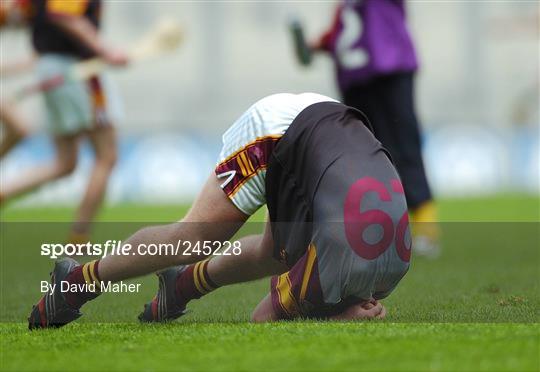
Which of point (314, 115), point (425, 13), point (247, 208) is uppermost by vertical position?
point (314, 115)

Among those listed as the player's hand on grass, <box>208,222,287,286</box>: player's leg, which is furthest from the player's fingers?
<box>208,222,287,286</box>: player's leg

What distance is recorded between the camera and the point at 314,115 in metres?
3.24

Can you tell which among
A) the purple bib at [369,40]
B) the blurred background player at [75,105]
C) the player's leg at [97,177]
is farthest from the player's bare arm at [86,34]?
the purple bib at [369,40]

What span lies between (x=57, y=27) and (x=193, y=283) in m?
3.23

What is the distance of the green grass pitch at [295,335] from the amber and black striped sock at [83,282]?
75mm

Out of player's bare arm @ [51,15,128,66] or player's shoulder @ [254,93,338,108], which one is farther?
player's bare arm @ [51,15,128,66]

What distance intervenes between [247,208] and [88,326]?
0.53 meters

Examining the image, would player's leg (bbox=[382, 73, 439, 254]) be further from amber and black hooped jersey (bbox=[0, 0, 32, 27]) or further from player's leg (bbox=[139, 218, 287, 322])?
player's leg (bbox=[139, 218, 287, 322])

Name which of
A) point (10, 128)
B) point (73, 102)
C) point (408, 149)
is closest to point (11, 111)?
point (10, 128)

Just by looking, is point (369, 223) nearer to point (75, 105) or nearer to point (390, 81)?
point (390, 81)

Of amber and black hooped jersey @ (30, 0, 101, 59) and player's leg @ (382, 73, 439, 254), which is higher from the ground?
amber and black hooped jersey @ (30, 0, 101, 59)

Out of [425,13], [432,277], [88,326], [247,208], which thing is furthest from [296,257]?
[425,13]

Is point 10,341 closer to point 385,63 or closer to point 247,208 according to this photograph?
point 247,208

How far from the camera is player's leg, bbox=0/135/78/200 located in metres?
6.30
